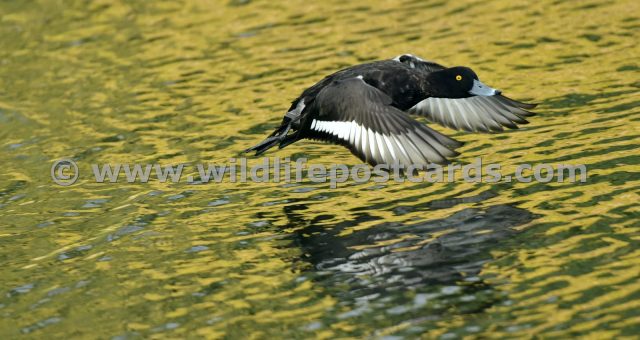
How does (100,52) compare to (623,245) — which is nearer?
(623,245)

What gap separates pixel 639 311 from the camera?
8.92 meters

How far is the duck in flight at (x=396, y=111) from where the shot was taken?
11.7 metres

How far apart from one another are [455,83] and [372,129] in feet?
6.97

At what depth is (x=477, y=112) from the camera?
14.2 meters

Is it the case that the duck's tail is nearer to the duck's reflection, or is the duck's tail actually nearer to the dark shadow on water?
the dark shadow on water

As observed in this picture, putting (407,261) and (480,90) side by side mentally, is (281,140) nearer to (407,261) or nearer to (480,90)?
(480,90)

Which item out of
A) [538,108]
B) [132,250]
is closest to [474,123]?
[538,108]

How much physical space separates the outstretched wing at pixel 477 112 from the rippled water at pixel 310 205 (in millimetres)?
384

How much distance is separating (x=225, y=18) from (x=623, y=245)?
1455cm

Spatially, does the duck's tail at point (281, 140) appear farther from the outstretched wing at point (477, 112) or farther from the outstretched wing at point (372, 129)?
the outstretched wing at point (477, 112)

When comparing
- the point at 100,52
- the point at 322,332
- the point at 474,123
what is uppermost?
the point at 100,52

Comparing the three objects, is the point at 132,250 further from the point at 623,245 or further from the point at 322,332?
the point at 623,245

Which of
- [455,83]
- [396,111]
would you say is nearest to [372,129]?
[396,111]

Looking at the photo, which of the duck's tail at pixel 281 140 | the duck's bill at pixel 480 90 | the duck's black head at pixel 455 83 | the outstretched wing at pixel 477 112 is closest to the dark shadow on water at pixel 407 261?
the duck's tail at pixel 281 140
